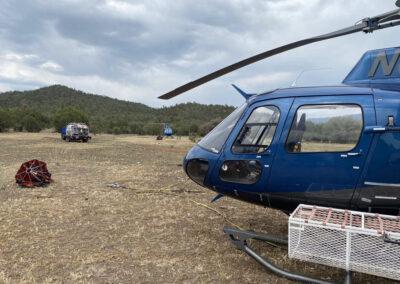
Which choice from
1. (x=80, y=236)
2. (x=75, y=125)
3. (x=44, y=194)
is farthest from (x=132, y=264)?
(x=75, y=125)

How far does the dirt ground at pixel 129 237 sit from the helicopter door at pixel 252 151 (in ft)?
3.62

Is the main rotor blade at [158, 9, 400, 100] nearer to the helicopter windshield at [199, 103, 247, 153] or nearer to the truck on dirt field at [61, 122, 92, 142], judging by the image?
the helicopter windshield at [199, 103, 247, 153]

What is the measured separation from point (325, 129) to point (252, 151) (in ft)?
3.43

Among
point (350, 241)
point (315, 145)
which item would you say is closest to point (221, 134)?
point (315, 145)

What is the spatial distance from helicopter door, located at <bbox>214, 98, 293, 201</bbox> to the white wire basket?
0.96 meters

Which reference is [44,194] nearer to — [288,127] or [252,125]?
[252,125]

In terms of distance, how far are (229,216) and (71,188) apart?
5013 millimetres

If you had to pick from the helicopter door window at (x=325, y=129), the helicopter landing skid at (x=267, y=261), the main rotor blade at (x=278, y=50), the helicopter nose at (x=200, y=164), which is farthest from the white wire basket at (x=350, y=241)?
the main rotor blade at (x=278, y=50)

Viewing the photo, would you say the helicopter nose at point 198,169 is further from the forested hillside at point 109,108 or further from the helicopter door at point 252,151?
the forested hillside at point 109,108

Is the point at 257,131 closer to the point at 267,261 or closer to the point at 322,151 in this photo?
the point at 322,151

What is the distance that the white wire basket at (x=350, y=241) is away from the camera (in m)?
3.01

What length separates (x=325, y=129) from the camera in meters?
4.14

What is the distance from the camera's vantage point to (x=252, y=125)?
4.62 m

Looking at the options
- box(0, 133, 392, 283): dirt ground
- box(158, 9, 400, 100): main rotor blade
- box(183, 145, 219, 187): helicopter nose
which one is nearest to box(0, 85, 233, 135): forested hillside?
box(0, 133, 392, 283): dirt ground
